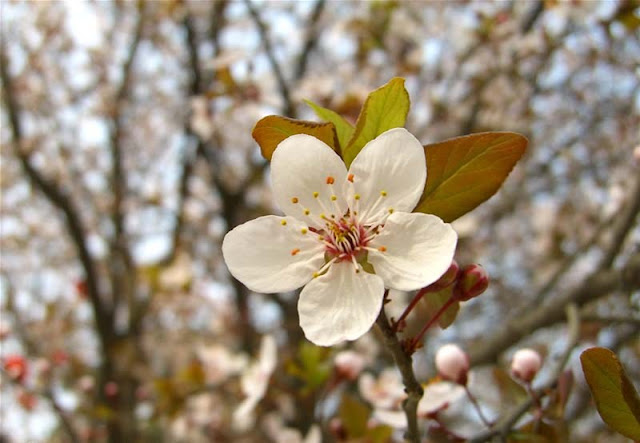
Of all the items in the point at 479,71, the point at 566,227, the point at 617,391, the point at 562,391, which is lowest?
the point at 566,227

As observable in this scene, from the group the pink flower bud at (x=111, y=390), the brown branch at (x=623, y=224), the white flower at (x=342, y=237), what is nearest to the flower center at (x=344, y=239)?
the white flower at (x=342, y=237)

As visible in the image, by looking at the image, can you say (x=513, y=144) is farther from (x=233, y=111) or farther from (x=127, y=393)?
(x=127, y=393)

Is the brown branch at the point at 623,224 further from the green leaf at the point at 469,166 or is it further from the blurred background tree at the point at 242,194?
the green leaf at the point at 469,166

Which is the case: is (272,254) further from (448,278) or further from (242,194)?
(242,194)

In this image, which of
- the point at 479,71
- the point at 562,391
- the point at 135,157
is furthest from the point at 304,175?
the point at 135,157

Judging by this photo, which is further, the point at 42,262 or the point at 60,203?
the point at 42,262

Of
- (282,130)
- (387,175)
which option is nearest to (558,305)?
(387,175)

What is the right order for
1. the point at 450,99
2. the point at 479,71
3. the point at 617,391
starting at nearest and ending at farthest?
the point at 617,391, the point at 479,71, the point at 450,99
